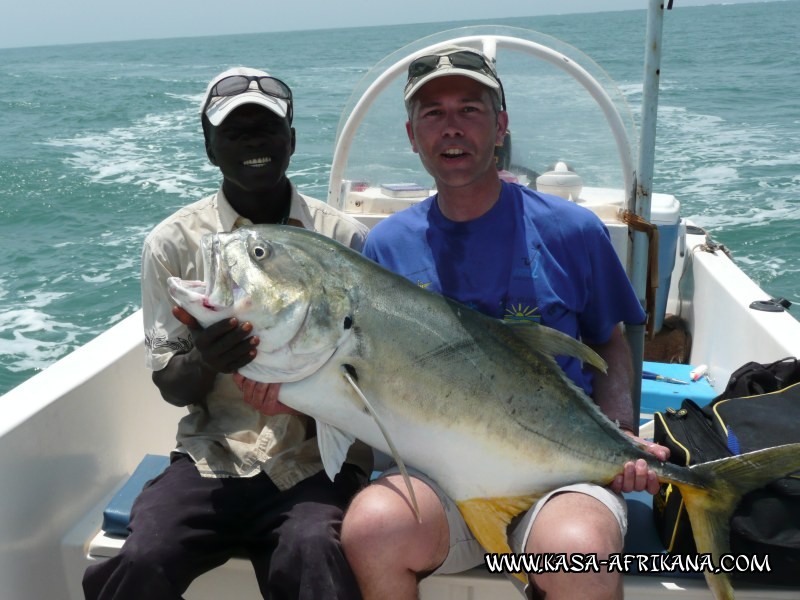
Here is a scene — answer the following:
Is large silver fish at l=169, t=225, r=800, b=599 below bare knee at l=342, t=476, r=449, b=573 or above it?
above

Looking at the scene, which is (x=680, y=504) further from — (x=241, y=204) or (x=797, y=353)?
(x=241, y=204)

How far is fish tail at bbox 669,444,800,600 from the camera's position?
6.64 ft

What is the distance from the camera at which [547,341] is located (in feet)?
7.11

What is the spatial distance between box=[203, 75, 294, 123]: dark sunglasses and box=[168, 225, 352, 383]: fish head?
0.71 meters

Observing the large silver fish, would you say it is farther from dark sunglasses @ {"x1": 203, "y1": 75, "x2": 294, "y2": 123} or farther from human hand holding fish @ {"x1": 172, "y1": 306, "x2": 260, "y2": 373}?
dark sunglasses @ {"x1": 203, "y1": 75, "x2": 294, "y2": 123}

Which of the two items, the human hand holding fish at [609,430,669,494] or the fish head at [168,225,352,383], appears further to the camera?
the human hand holding fish at [609,430,669,494]

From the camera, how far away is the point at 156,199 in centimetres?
1464

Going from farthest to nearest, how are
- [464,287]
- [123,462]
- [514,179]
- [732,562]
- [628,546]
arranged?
[514,179] → [123,462] → [464,287] → [628,546] → [732,562]

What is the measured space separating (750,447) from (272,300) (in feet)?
4.71

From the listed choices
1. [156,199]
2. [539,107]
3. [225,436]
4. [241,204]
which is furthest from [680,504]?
[156,199]

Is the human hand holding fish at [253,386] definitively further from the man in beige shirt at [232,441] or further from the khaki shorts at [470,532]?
the khaki shorts at [470,532]

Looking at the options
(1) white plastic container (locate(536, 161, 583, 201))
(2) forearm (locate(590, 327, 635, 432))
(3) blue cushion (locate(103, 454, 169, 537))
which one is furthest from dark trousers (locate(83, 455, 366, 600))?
(1) white plastic container (locate(536, 161, 583, 201))

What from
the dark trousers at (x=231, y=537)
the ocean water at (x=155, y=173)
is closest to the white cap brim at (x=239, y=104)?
the dark trousers at (x=231, y=537)

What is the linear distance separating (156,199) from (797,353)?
13.2m
